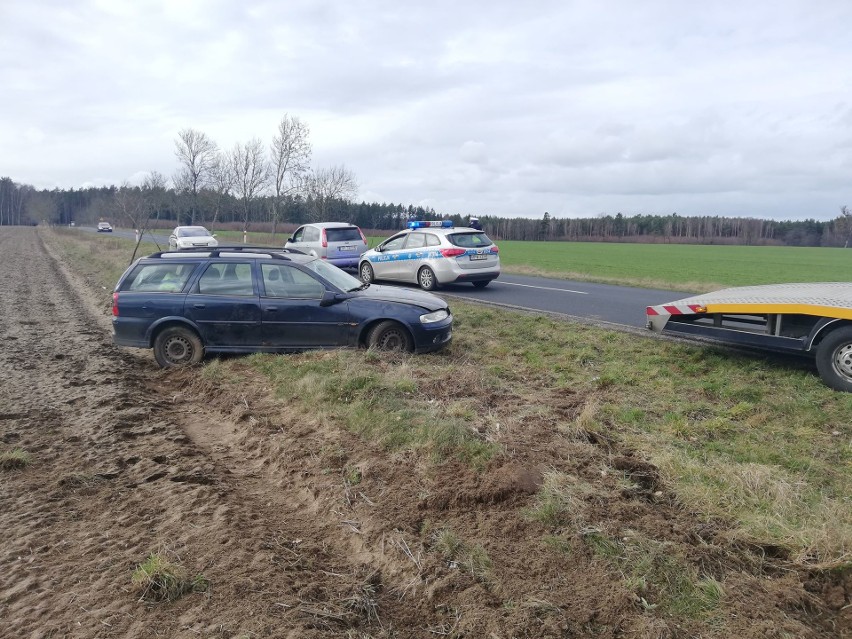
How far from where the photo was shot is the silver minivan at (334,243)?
62.7ft

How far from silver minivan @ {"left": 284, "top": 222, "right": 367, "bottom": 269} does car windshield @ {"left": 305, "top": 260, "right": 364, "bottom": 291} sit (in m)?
9.60

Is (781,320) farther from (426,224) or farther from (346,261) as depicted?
(346,261)

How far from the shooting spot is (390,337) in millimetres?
8789

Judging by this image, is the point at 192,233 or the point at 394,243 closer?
the point at 394,243

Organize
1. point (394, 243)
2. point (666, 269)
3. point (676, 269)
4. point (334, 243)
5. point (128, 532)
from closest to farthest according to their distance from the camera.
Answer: point (128, 532)
point (394, 243)
point (334, 243)
point (666, 269)
point (676, 269)

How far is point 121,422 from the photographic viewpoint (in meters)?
6.30

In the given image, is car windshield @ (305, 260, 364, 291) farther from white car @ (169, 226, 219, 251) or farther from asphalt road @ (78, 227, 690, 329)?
white car @ (169, 226, 219, 251)

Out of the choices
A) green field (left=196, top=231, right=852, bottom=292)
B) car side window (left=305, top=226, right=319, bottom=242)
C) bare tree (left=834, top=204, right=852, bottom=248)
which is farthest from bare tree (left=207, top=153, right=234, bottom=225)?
bare tree (left=834, top=204, right=852, bottom=248)

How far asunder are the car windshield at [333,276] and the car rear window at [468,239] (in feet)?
21.6

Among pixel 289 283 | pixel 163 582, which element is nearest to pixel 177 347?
pixel 289 283

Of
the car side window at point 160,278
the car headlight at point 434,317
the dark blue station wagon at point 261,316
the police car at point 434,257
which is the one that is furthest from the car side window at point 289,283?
the police car at point 434,257

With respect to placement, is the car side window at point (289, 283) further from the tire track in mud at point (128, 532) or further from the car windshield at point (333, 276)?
the tire track in mud at point (128, 532)

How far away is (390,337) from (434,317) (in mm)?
663

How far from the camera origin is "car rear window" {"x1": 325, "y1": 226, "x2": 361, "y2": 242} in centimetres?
1925
